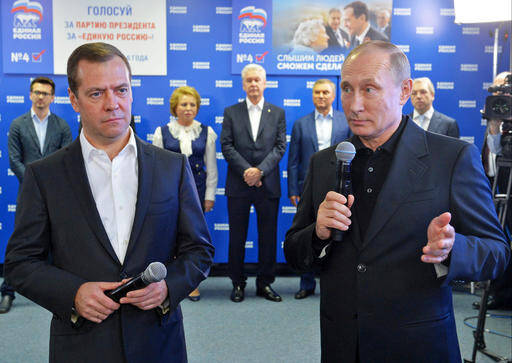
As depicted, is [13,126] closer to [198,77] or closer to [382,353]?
[198,77]

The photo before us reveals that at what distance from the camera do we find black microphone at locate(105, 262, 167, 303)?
133 centimetres

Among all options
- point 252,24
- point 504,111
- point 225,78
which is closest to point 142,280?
point 504,111

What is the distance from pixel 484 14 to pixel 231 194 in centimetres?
301

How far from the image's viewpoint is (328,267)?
161 cm

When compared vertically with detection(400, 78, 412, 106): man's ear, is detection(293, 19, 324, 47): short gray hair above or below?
above

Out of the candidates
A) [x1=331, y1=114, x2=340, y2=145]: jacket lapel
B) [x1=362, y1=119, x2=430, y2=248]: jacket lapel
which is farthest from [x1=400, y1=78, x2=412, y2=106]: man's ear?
[x1=331, y1=114, x2=340, y2=145]: jacket lapel

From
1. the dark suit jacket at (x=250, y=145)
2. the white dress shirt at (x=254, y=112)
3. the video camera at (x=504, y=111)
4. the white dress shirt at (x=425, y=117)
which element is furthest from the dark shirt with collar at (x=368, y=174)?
the white dress shirt at (x=425, y=117)

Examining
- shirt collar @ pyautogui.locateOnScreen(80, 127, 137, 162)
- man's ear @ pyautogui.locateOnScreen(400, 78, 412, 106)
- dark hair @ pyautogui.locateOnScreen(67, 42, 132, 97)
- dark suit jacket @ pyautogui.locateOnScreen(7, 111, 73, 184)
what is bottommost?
dark suit jacket @ pyautogui.locateOnScreen(7, 111, 73, 184)

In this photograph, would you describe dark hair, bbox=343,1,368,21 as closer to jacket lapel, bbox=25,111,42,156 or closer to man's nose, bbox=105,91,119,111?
jacket lapel, bbox=25,111,42,156

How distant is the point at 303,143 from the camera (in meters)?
4.81

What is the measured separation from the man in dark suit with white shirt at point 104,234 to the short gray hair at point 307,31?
4.30 meters

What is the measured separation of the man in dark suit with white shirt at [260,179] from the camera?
4.66 m

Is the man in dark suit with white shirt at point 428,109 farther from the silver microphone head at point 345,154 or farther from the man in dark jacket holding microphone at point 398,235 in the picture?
the silver microphone head at point 345,154

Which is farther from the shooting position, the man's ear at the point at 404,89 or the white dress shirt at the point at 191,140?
the white dress shirt at the point at 191,140
